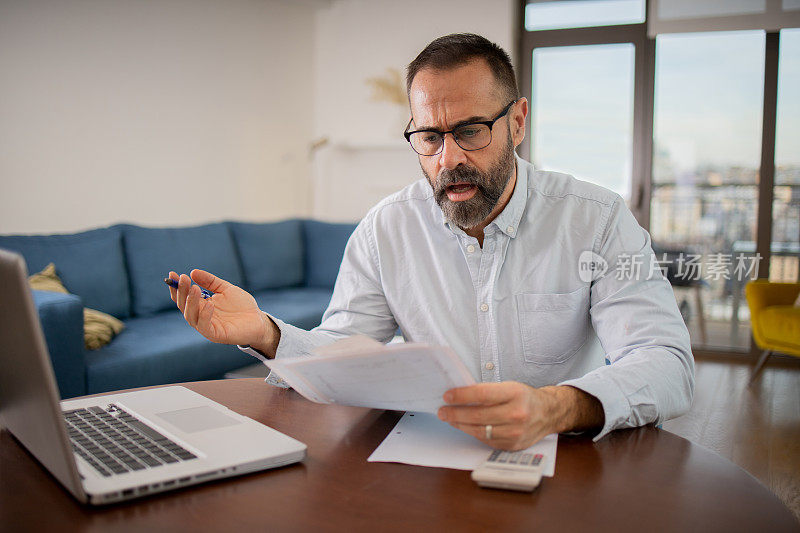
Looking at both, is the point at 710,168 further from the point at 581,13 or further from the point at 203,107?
the point at 203,107

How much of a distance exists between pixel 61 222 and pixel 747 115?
4.15 meters

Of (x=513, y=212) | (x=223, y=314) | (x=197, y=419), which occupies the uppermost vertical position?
(x=513, y=212)

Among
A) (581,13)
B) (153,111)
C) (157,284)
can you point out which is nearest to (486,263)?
(157,284)

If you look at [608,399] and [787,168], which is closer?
[608,399]

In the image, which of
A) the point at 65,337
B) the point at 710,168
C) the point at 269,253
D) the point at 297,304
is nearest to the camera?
the point at 65,337

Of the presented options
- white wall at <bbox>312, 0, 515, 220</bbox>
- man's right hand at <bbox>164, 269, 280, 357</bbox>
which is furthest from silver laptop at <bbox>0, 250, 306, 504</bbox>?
white wall at <bbox>312, 0, 515, 220</bbox>

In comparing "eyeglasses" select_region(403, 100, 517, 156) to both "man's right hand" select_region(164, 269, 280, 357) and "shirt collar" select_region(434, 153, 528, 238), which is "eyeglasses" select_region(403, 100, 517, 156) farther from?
"man's right hand" select_region(164, 269, 280, 357)

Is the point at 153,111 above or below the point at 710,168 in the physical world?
above

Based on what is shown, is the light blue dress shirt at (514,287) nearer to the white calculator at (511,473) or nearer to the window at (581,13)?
the white calculator at (511,473)

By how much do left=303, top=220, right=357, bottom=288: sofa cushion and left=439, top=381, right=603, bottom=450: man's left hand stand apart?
3.45 meters

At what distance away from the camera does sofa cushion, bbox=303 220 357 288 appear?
14.1 ft

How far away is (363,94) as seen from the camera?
5184 millimetres

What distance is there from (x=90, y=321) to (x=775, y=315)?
3392 millimetres

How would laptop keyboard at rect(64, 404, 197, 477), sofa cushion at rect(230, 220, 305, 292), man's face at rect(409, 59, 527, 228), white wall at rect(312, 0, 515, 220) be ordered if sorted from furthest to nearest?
1. white wall at rect(312, 0, 515, 220)
2. sofa cushion at rect(230, 220, 305, 292)
3. man's face at rect(409, 59, 527, 228)
4. laptop keyboard at rect(64, 404, 197, 477)
